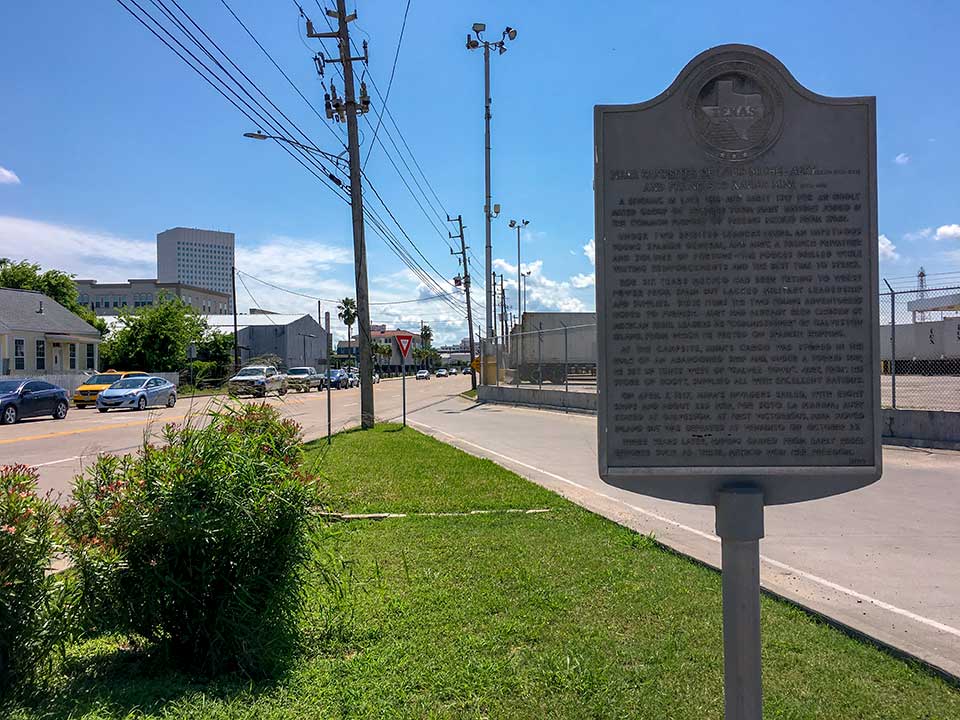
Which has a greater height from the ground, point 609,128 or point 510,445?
point 609,128

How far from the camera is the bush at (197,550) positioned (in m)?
3.75

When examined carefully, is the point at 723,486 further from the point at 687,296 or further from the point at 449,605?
the point at 449,605

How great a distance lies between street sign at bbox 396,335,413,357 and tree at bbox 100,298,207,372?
37.2 m

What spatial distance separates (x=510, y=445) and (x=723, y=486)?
13.5 meters

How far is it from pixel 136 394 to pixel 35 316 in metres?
18.7

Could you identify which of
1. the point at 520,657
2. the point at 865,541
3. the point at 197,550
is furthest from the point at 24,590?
the point at 865,541

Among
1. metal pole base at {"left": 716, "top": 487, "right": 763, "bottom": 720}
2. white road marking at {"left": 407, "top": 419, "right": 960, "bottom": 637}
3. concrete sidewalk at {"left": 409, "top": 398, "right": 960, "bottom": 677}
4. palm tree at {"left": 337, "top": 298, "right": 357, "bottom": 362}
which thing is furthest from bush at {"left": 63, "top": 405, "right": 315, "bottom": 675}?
palm tree at {"left": 337, "top": 298, "right": 357, "bottom": 362}

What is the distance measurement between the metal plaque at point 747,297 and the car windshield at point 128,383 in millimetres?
32677

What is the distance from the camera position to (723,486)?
3.05m

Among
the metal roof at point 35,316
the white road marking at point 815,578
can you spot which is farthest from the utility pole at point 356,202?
the metal roof at point 35,316

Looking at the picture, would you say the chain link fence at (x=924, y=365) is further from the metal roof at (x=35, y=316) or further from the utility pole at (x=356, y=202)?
the metal roof at (x=35, y=316)

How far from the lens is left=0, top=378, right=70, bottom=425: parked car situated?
24438mm

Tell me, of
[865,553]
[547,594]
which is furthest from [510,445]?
[547,594]

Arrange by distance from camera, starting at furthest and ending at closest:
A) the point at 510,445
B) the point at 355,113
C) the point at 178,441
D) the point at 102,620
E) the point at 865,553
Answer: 1. the point at 355,113
2. the point at 510,445
3. the point at 865,553
4. the point at 178,441
5. the point at 102,620
